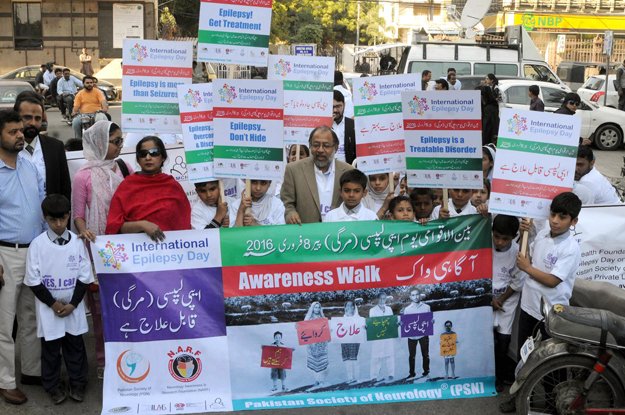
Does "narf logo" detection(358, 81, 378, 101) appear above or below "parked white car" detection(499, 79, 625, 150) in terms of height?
above

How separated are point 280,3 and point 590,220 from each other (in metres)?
51.8

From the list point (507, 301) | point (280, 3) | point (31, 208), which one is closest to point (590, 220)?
point (507, 301)

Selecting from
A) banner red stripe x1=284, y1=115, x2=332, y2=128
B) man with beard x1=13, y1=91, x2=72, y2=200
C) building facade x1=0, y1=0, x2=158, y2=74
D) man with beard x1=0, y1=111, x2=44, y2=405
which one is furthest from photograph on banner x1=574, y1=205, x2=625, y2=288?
building facade x1=0, y1=0, x2=158, y2=74

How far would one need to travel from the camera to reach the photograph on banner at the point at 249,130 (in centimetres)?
594

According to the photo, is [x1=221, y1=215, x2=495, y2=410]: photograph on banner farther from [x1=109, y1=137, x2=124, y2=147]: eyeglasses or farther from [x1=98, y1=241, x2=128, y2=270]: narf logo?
[x1=109, y1=137, x2=124, y2=147]: eyeglasses

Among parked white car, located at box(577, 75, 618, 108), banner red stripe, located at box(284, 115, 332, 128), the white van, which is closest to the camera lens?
banner red stripe, located at box(284, 115, 332, 128)

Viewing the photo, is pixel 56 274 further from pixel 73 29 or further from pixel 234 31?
pixel 73 29

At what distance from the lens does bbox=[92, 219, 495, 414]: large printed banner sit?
225 inches

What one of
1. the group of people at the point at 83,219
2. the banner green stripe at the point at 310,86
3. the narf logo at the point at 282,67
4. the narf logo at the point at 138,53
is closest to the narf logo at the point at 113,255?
the group of people at the point at 83,219

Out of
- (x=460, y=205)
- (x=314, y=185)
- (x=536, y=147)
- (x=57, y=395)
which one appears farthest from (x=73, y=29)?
(x=536, y=147)

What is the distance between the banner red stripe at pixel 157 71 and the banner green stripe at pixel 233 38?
12.7 inches

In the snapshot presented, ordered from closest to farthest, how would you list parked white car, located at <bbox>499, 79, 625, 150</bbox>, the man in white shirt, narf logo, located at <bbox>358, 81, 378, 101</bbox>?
1. narf logo, located at <bbox>358, 81, 378, 101</bbox>
2. the man in white shirt
3. parked white car, located at <bbox>499, 79, 625, 150</bbox>

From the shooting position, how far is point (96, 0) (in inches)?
1591

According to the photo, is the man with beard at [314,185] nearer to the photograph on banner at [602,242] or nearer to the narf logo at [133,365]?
the narf logo at [133,365]
